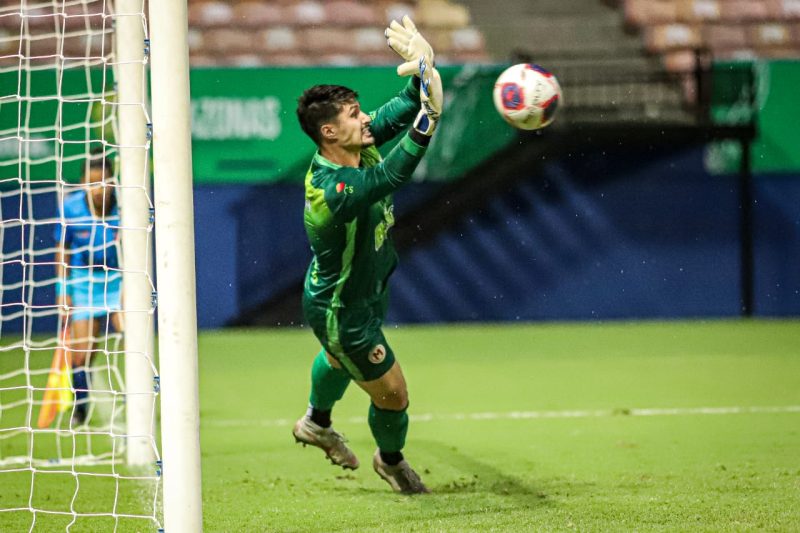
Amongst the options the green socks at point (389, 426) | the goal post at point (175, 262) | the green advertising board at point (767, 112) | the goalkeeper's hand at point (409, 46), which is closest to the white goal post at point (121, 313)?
the goal post at point (175, 262)

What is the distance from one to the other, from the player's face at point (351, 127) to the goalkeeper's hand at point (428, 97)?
53cm

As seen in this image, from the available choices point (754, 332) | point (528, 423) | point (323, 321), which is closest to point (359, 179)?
point (323, 321)

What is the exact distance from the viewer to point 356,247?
5105mm

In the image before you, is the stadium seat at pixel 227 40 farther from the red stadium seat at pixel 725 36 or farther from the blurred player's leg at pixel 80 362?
the blurred player's leg at pixel 80 362

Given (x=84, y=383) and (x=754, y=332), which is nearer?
(x=84, y=383)

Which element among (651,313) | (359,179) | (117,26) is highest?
(117,26)

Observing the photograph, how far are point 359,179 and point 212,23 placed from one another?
11057 mm

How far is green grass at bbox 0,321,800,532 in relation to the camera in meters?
4.92

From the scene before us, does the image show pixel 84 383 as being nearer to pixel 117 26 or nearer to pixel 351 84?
pixel 117 26

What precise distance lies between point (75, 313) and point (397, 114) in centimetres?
361

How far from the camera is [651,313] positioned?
46.1 feet

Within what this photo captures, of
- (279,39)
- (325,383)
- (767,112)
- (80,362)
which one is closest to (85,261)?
(80,362)

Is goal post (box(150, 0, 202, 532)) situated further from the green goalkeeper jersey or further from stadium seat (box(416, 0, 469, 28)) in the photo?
stadium seat (box(416, 0, 469, 28))

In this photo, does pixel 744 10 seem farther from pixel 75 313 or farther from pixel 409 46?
pixel 409 46
